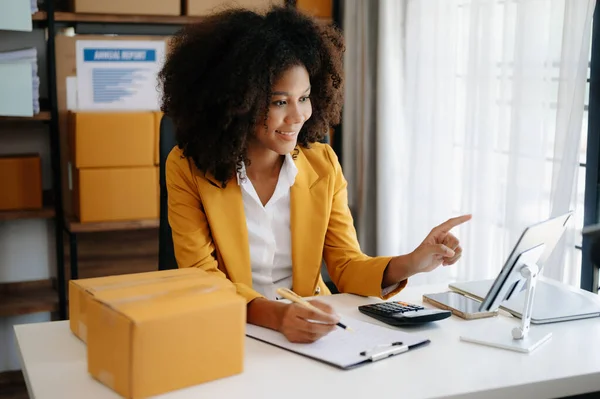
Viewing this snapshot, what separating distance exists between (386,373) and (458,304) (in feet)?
1.41

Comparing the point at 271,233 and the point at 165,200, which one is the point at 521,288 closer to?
the point at 271,233

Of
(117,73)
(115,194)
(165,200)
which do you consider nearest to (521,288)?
(165,200)

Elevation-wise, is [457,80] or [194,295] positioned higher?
[457,80]

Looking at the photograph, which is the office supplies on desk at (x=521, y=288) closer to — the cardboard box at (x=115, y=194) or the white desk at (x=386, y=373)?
the white desk at (x=386, y=373)

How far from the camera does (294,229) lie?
1.91 metres

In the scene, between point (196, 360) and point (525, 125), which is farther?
point (525, 125)

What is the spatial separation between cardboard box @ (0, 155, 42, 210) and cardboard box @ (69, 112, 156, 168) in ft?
0.57

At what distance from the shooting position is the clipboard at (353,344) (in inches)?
53.6

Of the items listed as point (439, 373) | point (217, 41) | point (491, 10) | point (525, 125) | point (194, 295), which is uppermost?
point (491, 10)

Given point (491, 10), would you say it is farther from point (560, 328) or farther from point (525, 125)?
point (560, 328)

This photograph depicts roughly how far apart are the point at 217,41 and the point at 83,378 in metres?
0.91

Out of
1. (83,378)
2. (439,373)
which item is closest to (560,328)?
(439,373)

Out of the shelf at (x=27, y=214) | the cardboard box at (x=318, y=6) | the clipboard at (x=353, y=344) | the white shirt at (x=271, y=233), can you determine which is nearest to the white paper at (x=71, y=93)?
the shelf at (x=27, y=214)

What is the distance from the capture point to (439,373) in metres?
1.32
